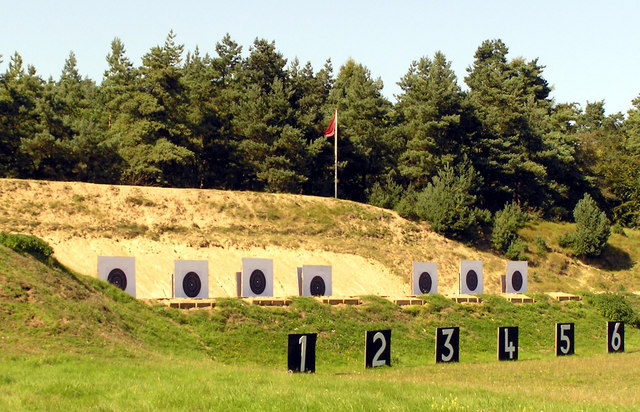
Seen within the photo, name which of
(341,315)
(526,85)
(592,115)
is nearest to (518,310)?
(341,315)

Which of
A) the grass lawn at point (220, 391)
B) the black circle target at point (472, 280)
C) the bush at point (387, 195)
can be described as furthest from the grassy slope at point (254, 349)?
the bush at point (387, 195)

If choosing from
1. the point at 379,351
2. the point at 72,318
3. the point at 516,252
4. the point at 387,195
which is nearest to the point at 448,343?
the point at 379,351

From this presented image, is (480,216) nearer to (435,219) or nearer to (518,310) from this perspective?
(435,219)

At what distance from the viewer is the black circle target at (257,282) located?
111 ft

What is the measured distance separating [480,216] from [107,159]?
26749 millimetres

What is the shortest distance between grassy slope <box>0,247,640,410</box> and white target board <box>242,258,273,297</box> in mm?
3524

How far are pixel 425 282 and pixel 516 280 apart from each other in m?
7.18

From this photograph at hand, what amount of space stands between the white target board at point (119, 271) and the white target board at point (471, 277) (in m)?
18.4

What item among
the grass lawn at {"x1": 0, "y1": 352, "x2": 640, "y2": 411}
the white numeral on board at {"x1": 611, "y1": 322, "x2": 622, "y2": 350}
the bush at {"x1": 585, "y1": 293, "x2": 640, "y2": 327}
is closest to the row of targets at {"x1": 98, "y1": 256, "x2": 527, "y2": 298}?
the bush at {"x1": 585, "y1": 293, "x2": 640, "y2": 327}

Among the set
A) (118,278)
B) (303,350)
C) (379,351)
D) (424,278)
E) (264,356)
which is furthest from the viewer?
(424,278)

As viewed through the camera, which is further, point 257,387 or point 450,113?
point 450,113

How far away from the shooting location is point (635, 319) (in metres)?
38.0

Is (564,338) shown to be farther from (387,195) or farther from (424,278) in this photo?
(387,195)

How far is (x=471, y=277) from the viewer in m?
42.9
